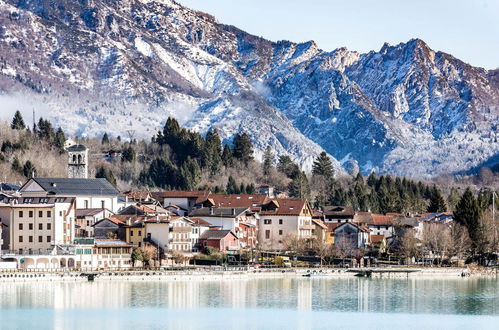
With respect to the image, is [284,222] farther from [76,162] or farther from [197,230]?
[76,162]

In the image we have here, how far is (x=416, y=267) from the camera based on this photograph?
411ft

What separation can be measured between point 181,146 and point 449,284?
8481cm

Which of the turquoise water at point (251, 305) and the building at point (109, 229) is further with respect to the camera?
the building at point (109, 229)

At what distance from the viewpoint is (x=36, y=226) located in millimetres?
119562

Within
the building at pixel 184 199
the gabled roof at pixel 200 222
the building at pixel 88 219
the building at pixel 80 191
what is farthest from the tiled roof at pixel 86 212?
the building at pixel 184 199

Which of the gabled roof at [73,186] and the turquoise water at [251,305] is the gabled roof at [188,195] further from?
the turquoise water at [251,305]

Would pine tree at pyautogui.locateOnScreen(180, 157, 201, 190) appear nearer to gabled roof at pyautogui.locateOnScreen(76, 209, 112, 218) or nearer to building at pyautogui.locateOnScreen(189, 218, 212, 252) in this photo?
gabled roof at pyautogui.locateOnScreen(76, 209, 112, 218)

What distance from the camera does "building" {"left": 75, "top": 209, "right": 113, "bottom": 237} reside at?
12875 centimetres

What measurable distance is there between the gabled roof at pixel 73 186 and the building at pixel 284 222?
1613 cm

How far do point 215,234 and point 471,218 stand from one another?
26712 millimetres

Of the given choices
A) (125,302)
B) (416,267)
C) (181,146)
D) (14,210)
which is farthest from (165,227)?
(181,146)

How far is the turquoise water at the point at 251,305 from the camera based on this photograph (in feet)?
274

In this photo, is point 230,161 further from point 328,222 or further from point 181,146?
point 328,222

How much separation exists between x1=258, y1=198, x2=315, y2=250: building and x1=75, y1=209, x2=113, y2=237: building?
55.7 ft
